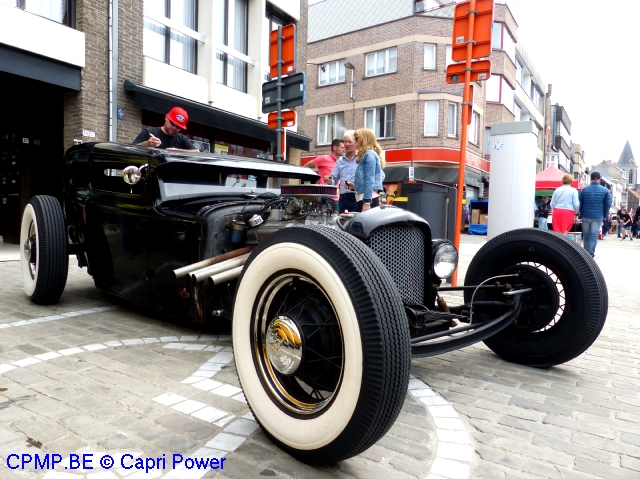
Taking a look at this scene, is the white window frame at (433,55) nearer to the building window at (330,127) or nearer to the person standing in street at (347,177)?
the building window at (330,127)

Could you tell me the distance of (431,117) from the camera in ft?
76.6

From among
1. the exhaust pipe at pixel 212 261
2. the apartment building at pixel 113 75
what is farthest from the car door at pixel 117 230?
the apartment building at pixel 113 75

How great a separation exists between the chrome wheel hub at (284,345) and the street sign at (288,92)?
555 cm

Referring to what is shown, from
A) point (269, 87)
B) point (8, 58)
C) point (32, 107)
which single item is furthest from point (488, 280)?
point (32, 107)

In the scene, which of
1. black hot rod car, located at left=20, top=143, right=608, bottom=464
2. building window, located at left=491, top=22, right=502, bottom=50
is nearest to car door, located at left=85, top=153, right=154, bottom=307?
black hot rod car, located at left=20, top=143, right=608, bottom=464

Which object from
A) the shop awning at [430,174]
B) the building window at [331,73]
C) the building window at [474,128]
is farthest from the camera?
the building window at [331,73]

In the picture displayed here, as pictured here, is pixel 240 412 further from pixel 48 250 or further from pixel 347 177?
pixel 347 177

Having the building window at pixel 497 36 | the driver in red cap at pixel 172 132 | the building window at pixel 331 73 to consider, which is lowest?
the driver in red cap at pixel 172 132

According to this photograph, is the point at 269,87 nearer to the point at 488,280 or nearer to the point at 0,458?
the point at 488,280

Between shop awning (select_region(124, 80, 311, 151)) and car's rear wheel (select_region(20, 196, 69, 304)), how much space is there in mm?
5578

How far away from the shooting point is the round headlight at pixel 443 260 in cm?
271

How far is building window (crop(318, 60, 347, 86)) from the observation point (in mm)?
25764

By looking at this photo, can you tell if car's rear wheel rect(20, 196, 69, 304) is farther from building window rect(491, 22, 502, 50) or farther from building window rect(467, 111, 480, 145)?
building window rect(491, 22, 502, 50)

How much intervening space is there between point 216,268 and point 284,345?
1.00 m
